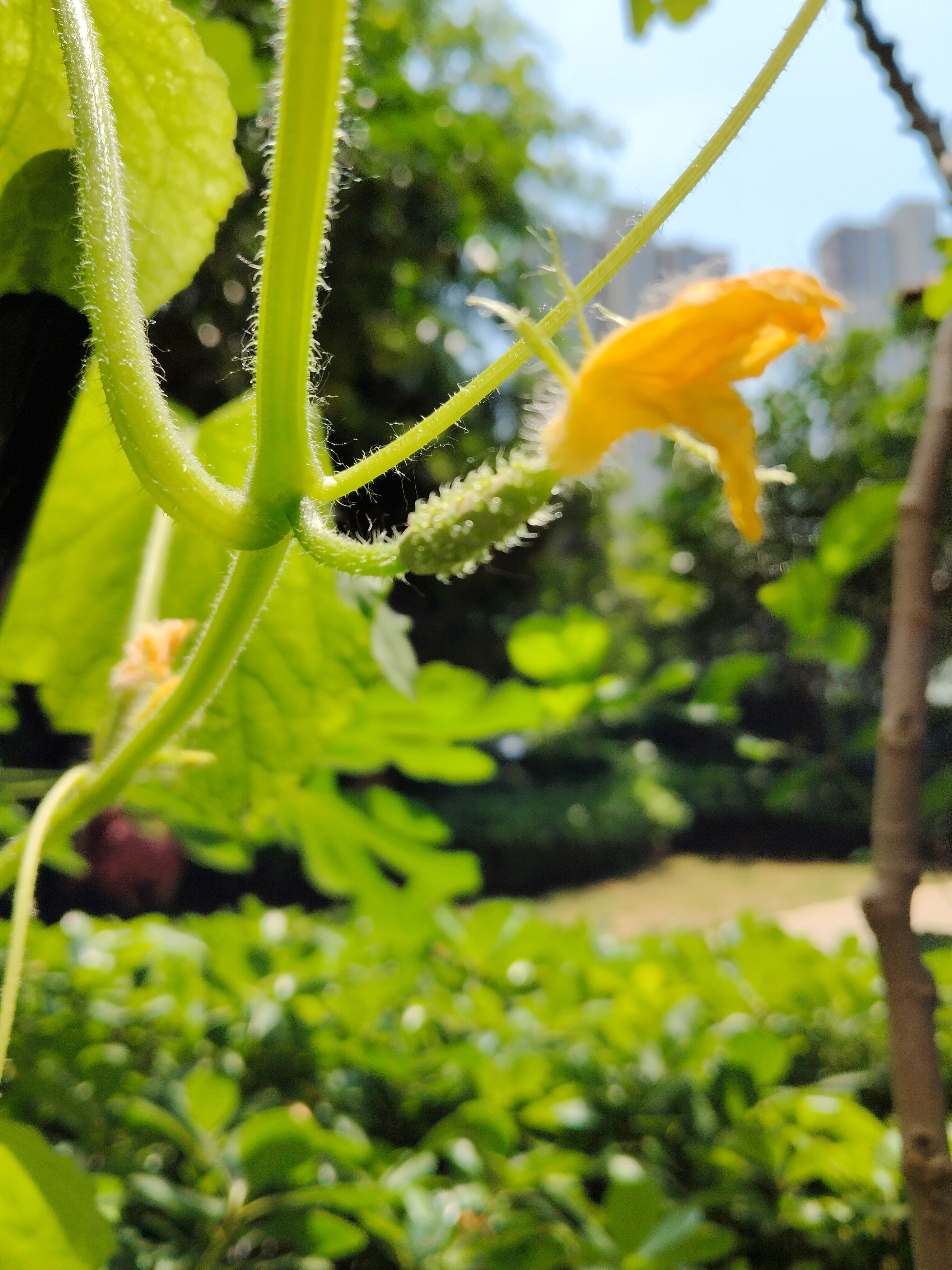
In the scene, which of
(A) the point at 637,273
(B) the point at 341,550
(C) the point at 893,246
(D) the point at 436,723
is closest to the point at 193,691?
(B) the point at 341,550

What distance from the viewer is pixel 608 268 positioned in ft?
0.72

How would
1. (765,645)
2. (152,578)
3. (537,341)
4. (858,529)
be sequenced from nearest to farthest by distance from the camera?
(537,341)
(152,578)
(858,529)
(765,645)

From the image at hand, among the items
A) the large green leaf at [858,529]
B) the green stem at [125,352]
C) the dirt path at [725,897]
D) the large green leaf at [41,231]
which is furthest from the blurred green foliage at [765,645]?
the dirt path at [725,897]

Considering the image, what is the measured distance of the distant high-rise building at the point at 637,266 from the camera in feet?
0.73

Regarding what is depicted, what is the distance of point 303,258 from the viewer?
0.20 m

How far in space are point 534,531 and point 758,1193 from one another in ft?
1.85

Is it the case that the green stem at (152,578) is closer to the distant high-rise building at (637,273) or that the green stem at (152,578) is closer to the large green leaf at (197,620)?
the large green leaf at (197,620)

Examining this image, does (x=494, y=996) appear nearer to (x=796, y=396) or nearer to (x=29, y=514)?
(x=29, y=514)

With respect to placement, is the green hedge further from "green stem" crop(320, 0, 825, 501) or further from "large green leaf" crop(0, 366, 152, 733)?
"green stem" crop(320, 0, 825, 501)

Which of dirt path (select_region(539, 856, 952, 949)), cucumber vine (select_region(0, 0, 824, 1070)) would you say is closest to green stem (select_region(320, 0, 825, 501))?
cucumber vine (select_region(0, 0, 824, 1070))

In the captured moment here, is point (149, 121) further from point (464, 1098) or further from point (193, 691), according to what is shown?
point (464, 1098)

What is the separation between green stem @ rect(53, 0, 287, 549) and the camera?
219 mm

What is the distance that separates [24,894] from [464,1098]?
508mm

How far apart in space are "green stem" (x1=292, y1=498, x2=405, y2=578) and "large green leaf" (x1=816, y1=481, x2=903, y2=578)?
0.50m
